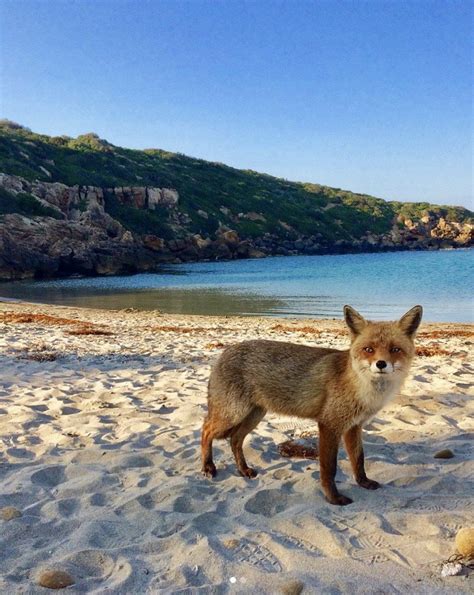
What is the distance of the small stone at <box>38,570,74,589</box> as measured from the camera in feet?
10.4

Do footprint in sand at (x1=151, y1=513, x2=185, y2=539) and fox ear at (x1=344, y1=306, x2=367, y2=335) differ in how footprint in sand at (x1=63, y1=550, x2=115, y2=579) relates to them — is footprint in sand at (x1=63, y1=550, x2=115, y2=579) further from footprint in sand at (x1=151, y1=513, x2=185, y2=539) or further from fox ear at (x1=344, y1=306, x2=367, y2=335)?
fox ear at (x1=344, y1=306, x2=367, y2=335)

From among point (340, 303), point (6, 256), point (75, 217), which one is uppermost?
point (75, 217)

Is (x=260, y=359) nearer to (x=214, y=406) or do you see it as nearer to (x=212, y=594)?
(x=214, y=406)

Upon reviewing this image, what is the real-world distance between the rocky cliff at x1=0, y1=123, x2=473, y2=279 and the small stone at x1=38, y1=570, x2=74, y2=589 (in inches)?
2069

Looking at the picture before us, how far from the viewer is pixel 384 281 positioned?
48594 millimetres

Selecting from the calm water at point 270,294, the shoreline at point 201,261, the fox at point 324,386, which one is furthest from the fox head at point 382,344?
the shoreline at point 201,261

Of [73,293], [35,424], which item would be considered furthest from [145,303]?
[35,424]

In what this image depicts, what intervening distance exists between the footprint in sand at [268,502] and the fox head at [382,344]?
1.30 meters

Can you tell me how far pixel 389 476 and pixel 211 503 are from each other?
1.80 metres

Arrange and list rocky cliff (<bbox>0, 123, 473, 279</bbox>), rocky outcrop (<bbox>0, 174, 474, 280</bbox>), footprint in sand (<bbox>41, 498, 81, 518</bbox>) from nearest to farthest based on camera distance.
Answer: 1. footprint in sand (<bbox>41, 498, 81, 518</bbox>)
2. rocky outcrop (<bbox>0, 174, 474, 280</bbox>)
3. rocky cliff (<bbox>0, 123, 473, 279</bbox>)

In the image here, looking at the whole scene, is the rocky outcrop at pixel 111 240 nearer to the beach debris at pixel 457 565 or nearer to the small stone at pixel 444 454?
the small stone at pixel 444 454

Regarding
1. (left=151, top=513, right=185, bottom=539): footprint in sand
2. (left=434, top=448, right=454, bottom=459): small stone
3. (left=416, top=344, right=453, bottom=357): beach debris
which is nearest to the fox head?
(left=434, top=448, right=454, bottom=459): small stone

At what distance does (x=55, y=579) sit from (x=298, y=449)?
3.09 m

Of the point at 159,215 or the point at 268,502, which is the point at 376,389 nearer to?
the point at 268,502
